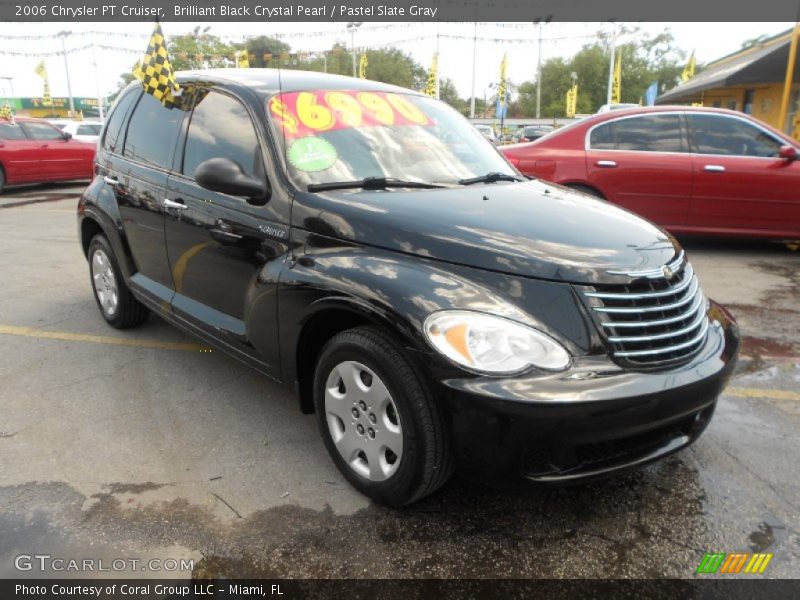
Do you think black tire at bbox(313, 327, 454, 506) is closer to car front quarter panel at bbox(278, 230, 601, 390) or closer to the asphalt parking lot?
car front quarter panel at bbox(278, 230, 601, 390)

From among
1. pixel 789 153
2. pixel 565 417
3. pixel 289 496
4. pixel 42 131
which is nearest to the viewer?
pixel 565 417

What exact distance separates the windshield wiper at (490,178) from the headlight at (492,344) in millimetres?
1196

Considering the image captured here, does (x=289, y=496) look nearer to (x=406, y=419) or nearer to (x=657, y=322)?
(x=406, y=419)

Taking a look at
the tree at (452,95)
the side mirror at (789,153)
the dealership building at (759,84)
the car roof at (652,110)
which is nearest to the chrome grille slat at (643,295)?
the car roof at (652,110)

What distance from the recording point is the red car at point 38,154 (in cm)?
1300

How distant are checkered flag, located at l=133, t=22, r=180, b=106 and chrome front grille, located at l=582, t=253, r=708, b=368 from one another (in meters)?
2.88

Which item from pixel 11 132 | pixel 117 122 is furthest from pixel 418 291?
pixel 11 132

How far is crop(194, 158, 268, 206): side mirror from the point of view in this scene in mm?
2785

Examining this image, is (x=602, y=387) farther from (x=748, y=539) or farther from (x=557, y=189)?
(x=557, y=189)

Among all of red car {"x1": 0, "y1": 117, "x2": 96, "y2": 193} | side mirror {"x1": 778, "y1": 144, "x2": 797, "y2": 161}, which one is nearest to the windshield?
side mirror {"x1": 778, "y1": 144, "x2": 797, "y2": 161}

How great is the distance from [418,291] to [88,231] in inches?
141

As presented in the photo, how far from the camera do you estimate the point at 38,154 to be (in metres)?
13.4

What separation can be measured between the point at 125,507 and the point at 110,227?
235cm

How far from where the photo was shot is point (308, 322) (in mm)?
2674
